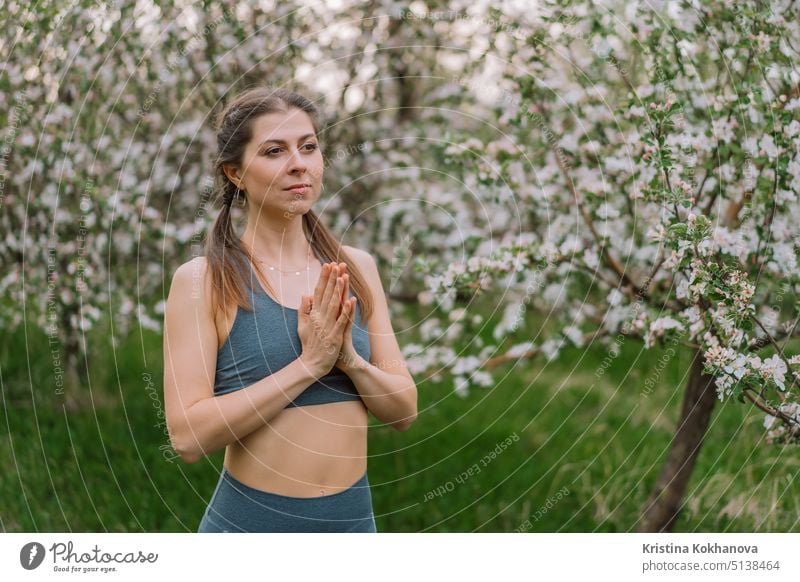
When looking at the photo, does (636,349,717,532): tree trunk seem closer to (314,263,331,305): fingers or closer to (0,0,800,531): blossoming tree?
(0,0,800,531): blossoming tree

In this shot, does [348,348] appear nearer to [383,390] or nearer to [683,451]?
[383,390]

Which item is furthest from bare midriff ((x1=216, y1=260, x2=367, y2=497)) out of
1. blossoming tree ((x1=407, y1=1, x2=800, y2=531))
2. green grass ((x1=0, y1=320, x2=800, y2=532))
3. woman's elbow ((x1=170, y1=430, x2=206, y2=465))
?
green grass ((x1=0, y1=320, x2=800, y2=532))

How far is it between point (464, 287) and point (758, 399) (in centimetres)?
89

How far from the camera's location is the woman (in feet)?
5.65

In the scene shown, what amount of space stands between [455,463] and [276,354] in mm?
2052

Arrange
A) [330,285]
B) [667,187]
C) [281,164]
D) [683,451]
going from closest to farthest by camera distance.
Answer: [330,285]
[281,164]
[667,187]
[683,451]

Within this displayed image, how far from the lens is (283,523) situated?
6.08 ft

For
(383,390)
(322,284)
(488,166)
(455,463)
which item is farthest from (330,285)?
(455,463)

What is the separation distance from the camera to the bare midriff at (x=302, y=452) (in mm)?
1814

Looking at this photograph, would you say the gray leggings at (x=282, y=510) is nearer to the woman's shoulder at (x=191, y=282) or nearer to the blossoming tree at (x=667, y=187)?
the woman's shoulder at (x=191, y=282)

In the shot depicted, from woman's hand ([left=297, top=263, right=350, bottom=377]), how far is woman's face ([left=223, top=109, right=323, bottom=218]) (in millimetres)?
207

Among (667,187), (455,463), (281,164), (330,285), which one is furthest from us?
(455,463)

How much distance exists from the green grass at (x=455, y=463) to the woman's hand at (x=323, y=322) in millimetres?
1673

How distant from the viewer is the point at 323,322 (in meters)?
1.72
